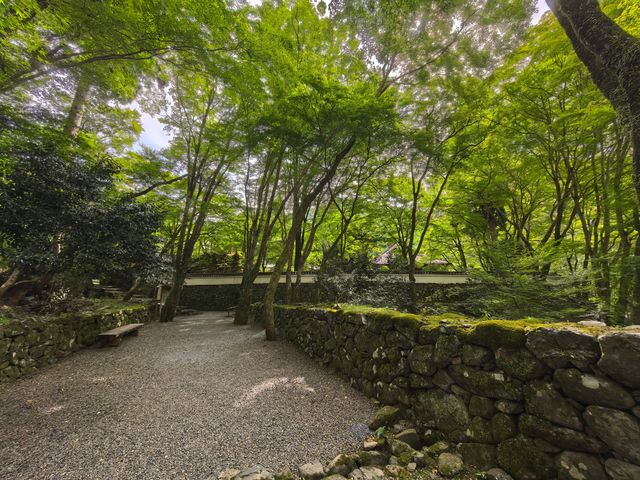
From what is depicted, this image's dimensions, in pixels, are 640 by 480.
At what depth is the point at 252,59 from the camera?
14.2 feet

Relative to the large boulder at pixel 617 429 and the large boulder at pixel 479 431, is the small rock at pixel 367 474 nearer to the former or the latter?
the large boulder at pixel 479 431

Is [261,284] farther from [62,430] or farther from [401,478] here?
[401,478]

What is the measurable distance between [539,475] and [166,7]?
6770mm

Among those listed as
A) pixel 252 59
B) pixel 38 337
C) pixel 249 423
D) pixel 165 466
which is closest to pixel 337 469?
pixel 249 423

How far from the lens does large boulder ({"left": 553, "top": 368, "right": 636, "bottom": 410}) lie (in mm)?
1402

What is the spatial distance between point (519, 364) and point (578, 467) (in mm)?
584

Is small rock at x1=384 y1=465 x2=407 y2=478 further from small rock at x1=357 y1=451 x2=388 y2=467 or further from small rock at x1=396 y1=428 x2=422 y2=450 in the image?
small rock at x1=396 y1=428 x2=422 y2=450

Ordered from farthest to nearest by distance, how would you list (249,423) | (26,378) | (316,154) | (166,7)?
(316,154) < (166,7) < (26,378) < (249,423)

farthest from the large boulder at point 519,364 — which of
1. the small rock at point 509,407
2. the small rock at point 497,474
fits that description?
the small rock at point 497,474

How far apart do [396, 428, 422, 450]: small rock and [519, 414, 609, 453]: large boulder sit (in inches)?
34.9

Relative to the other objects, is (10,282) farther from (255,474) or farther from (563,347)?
(563,347)

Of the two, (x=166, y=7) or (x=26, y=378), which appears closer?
(x=26, y=378)

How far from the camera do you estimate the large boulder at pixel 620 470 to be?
4.27 feet

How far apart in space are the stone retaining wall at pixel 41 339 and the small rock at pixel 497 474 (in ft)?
18.4
